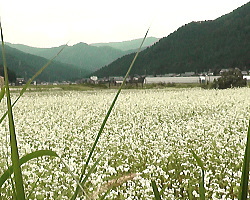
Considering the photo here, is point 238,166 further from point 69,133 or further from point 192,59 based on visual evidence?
point 192,59

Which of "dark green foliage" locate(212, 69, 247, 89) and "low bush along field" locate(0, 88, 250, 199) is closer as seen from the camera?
"low bush along field" locate(0, 88, 250, 199)

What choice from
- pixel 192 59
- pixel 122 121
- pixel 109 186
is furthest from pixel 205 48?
pixel 109 186

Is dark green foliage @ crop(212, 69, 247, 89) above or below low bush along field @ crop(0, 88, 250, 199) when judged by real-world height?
above

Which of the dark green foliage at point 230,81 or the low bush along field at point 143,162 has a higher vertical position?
the dark green foliage at point 230,81

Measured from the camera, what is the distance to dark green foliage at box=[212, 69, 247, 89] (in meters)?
49.2

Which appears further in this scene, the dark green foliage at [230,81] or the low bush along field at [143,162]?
the dark green foliage at [230,81]

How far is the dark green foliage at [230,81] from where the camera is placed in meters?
49.2

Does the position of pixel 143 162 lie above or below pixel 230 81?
below

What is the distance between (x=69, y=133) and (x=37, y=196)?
22.9 feet

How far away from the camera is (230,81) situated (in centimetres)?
4938

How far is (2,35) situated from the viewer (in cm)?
118

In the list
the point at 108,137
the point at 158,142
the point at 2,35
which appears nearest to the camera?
the point at 2,35

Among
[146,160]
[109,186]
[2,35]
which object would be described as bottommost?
[146,160]

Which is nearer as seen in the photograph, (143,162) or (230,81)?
(143,162)
